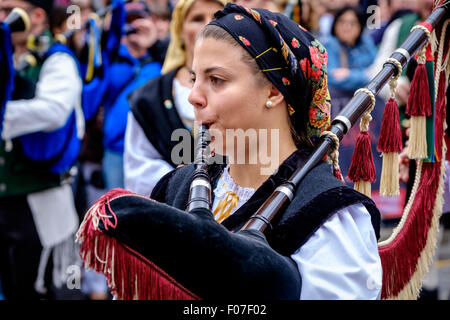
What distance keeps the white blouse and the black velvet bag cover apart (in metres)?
0.20

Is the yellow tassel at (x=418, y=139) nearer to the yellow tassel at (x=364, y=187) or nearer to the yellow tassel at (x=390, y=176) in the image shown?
the yellow tassel at (x=390, y=176)

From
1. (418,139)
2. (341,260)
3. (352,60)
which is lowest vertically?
(341,260)

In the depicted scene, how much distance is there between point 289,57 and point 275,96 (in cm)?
13

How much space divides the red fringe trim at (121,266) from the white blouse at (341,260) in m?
0.34

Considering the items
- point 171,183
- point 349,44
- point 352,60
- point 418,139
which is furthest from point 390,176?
point 349,44

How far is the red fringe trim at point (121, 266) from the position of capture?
1.44 m

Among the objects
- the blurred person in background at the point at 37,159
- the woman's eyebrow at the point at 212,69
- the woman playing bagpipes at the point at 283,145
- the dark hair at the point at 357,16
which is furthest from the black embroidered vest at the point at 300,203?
the dark hair at the point at 357,16

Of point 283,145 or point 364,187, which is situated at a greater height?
point 283,145

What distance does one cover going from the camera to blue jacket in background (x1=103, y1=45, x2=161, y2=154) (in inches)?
196

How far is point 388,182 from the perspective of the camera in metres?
2.26

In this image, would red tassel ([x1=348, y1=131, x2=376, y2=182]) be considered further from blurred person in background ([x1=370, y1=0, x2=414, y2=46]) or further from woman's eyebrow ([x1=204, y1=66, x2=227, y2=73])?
blurred person in background ([x1=370, y1=0, x2=414, y2=46])

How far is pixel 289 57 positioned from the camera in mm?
1855

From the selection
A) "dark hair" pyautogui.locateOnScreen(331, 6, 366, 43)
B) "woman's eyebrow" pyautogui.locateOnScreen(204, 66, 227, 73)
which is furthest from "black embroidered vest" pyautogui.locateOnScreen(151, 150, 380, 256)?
"dark hair" pyautogui.locateOnScreen(331, 6, 366, 43)

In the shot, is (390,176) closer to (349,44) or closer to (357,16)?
(349,44)
